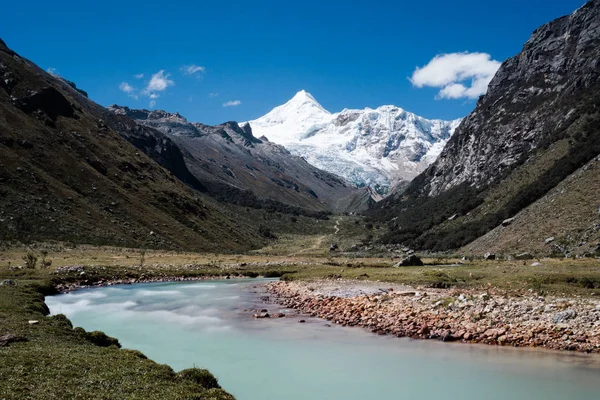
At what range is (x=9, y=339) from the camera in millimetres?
20078

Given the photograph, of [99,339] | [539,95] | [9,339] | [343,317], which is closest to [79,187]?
[343,317]

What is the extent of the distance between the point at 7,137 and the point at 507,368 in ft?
479

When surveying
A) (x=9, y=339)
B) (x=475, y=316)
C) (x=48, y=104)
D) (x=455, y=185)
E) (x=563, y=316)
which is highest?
(x=48, y=104)

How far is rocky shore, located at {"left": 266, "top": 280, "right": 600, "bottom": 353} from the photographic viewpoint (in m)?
26.2

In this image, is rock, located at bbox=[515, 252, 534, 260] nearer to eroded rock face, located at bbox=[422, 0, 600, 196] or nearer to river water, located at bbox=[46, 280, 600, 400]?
river water, located at bbox=[46, 280, 600, 400]

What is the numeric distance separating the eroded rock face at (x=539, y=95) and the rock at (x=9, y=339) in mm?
149393

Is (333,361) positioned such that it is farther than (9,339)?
Yes

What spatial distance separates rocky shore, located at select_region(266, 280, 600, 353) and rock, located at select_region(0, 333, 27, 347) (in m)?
22.9

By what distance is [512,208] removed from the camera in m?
108

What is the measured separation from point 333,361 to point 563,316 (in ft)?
51.1

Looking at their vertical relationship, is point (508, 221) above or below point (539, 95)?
below

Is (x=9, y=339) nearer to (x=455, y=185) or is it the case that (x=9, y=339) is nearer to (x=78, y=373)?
(x=78, y=373)

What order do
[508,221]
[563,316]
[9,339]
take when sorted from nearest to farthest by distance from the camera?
1. [9,339]
2. [563,316]
3. [508,221]

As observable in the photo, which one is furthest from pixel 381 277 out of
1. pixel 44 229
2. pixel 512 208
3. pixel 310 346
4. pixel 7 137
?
pixel 7 137
